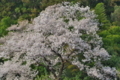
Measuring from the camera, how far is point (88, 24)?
840 centimetres

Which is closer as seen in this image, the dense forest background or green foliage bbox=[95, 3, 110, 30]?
the dense forest background

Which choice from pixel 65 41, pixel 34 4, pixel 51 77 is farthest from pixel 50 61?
pixel 34 4

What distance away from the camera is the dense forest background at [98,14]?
531 inches

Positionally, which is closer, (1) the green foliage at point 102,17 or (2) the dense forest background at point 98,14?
(2) the dense forest background at point 98,14

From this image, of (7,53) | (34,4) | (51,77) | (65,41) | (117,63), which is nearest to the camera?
(65,41)

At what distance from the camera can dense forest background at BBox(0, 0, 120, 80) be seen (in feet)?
44.2

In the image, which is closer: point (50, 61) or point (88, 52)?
point (88, 52)

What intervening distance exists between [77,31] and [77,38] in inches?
9.4

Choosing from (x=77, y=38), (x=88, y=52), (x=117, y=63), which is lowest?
→ (x=117, y=63)

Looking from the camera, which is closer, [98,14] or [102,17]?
[102,17]

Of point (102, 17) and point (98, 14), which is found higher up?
point (98, 14)

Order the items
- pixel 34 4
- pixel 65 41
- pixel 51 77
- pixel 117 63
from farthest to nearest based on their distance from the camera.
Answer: pixel 34 4 → pixel 117 63 → pixel 51 77 → pixel 65 41

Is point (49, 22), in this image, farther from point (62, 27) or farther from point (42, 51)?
point (42, 51)

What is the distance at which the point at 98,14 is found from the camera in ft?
60.0
